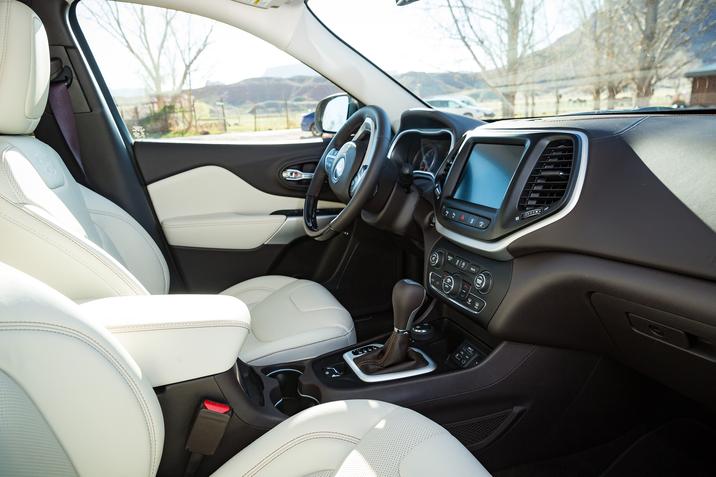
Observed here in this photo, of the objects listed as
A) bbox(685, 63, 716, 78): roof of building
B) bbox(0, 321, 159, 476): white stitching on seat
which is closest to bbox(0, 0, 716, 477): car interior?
bbox(0, 321, 159, 476): white stitching on seat

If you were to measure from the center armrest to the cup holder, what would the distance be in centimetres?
44

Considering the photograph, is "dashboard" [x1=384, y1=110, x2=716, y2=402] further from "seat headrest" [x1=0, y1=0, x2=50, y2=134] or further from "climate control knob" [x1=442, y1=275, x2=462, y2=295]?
"seat headrest" [x1=0, y1=0, x2=50, y2=134]

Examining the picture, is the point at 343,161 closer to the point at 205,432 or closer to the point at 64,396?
the point at 205,432

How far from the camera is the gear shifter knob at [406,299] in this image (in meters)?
1.44

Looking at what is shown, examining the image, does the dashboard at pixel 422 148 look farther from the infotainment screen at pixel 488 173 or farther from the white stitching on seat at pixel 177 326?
the white stitching on seat at pixel 177 326

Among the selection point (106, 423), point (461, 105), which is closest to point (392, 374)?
point (106, 423)

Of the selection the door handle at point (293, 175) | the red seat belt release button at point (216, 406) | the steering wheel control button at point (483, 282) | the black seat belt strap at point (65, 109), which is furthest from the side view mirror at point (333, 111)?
the red seat belt release button at point (216, 406)

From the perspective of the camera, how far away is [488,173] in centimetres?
145

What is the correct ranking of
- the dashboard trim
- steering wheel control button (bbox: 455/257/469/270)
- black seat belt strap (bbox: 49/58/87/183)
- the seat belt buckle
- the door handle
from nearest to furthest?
Answer: the seat belt buckle
steering wheel control button (bbox: 455/257/469/270)
the dashboard trim
black seat belt strap (bbox: 49/58/87/183)
the door handle

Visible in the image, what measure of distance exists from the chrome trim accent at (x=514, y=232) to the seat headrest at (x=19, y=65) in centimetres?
108

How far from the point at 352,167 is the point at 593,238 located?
839 millimetres

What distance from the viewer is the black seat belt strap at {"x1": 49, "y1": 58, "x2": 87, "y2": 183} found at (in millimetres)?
1944

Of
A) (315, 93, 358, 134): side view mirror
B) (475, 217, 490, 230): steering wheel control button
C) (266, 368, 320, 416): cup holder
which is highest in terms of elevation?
(315, 93, 358, 134): side view mirror

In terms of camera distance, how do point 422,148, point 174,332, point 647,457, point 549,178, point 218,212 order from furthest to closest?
point 218,212 < point 422,148 < point 647,457 < point 549,178 < point 174,332
